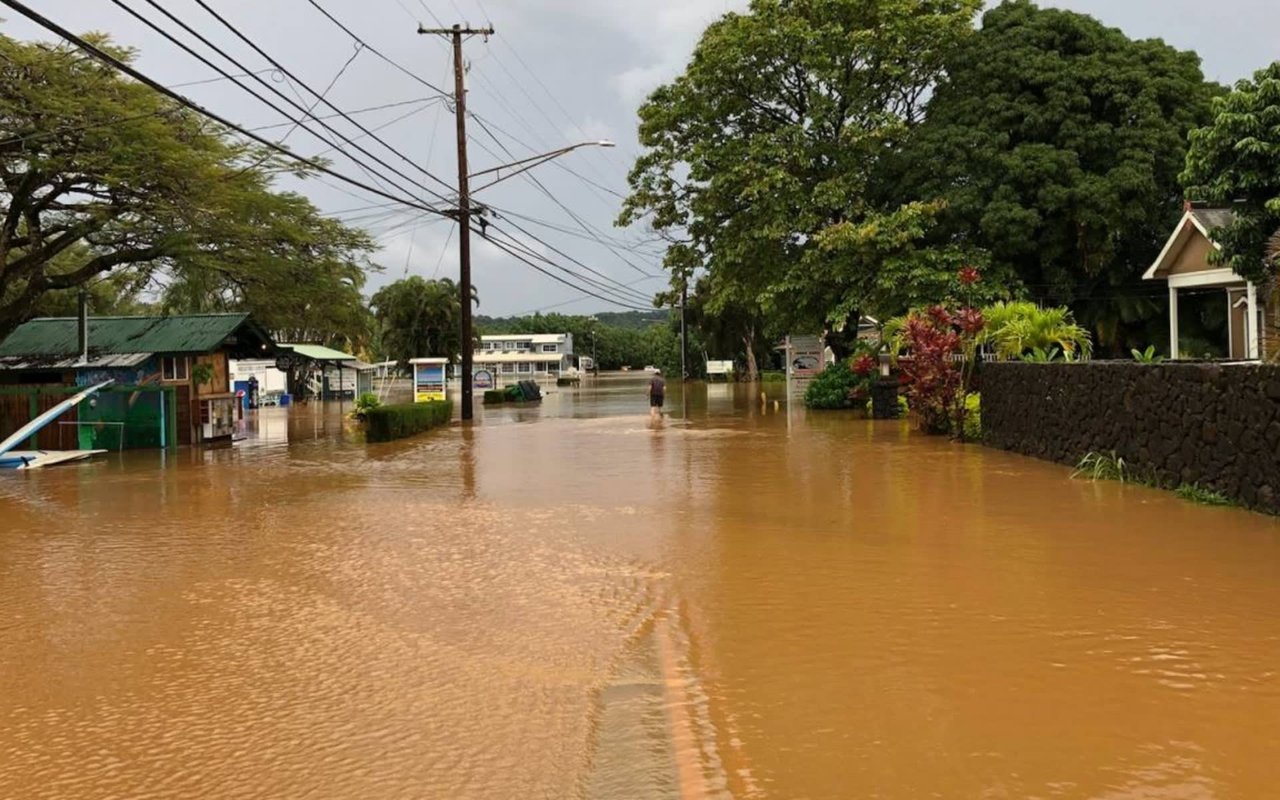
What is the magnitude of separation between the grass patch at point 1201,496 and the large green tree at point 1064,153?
15.0 meters

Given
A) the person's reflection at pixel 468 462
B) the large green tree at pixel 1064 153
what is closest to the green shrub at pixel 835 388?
the large green tree at pixel 1064 153

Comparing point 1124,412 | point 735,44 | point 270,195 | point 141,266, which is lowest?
point 1124,412

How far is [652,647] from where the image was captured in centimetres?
613

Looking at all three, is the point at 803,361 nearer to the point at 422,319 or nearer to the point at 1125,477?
the point at 1125,477

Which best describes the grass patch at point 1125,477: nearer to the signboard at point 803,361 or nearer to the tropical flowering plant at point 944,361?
the tropical flowering plant at point 944,361

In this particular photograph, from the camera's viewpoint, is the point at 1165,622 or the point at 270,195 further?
the point at 270,195

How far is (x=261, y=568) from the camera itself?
8.88m

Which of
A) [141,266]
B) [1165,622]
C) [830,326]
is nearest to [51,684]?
[1165,622]

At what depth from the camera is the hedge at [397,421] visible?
2361cm

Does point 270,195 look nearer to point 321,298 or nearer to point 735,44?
point 321,298

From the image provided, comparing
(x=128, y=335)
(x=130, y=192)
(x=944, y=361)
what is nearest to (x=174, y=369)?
(x=128, y=335)

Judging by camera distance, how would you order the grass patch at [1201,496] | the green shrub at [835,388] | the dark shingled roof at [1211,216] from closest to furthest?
1. the grass patch at [1201,496]
2. the dark shingled roof at [1211,216]
3. the green shrub at [835,388]

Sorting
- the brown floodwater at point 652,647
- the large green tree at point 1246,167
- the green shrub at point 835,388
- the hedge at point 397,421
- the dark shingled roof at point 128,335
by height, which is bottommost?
the brown floodwater at point 652,647

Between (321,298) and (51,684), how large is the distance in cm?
2447
